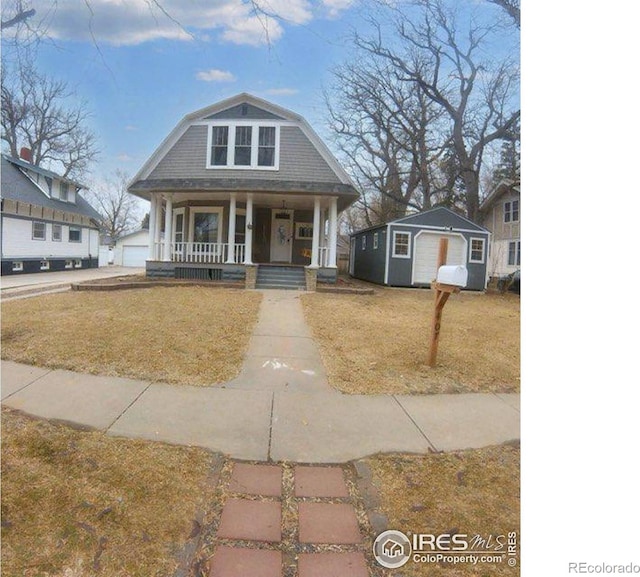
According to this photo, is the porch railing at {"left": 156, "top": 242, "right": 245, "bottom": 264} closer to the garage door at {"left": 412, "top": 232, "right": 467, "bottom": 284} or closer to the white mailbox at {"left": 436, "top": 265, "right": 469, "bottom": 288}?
the garage door at {"left": 412, "top": 232, "right": 467, "bottom": 284}

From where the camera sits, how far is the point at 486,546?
1.77 m

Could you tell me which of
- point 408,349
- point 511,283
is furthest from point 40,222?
point 511,283

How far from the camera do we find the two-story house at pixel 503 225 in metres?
20.8

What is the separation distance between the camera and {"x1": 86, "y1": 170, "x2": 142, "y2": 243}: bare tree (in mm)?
44750

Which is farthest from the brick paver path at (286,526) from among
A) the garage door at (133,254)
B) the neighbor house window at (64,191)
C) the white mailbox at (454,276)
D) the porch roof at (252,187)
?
the garage door at (133,254)

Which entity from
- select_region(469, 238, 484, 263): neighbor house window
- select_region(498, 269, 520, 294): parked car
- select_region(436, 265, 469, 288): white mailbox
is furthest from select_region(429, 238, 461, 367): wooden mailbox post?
select_region(469, 238, 484, 263): neighbor house window

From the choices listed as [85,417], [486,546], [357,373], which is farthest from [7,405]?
[486,546]

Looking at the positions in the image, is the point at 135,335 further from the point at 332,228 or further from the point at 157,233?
the point at 157,233

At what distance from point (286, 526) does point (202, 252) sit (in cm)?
1188

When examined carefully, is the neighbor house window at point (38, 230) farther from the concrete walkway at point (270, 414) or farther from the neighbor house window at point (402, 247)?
the concrete walkway at point (270, 414)

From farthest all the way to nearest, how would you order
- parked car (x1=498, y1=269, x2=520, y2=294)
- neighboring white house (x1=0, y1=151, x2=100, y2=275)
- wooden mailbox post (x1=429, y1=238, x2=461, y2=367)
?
neighboring white house (x1=0, y1=151, x2=100, y2=275) < parked car (x1=498, y1=269, x2=520, y2=294) < wooden mailbox post (x1=429, y1=238, x2=461, y2=367)

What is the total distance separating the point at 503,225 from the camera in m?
22.3

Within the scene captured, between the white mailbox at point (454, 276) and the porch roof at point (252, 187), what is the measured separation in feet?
26.4

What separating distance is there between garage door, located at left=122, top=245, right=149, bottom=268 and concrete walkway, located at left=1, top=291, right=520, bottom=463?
1191 inches
